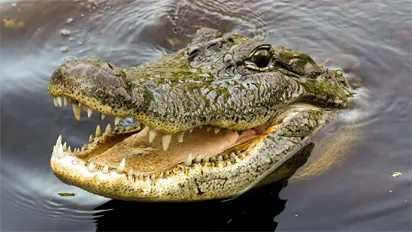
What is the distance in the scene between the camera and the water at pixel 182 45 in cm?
431

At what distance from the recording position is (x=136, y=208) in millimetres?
4301

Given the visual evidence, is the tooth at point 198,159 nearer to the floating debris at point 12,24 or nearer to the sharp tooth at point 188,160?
the sharp tooth at point 188,160

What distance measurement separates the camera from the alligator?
142 inches

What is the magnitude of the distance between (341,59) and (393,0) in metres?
1.32

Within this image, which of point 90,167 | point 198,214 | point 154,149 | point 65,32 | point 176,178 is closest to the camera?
point 90,167

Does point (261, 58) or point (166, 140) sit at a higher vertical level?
point (261, 58)

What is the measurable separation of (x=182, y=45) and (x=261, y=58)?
90.5 inches

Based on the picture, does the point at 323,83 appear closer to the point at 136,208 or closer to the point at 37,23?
the point at 136,208

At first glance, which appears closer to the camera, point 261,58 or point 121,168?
point 121,168

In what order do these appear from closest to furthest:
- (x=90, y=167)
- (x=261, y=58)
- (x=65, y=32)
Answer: (x=90, y=167) → (x=261, y=58) → (x=65, y=32)

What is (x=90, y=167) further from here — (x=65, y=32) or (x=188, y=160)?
(x=65, y=32)

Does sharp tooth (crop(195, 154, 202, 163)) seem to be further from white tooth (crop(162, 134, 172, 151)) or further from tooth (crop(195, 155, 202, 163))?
white tooth (crop(162, 134, 172, 151))

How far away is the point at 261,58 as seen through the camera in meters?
4.41

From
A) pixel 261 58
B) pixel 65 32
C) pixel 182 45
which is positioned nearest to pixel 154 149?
pixel 261 58
